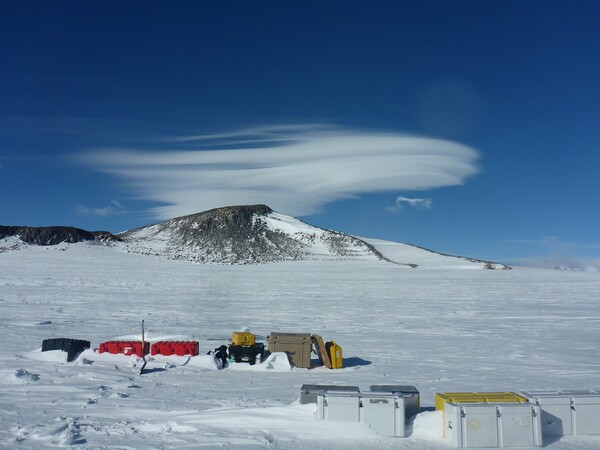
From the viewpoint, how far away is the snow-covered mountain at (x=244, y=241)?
7656cm

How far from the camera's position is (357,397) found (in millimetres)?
7285

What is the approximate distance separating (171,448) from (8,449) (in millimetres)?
1883

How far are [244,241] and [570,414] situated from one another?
8612 cm

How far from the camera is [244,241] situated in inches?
3632

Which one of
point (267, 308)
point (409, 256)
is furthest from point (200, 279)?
point (409, 256)

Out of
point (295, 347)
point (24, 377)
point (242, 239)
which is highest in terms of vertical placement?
point (242, 239)

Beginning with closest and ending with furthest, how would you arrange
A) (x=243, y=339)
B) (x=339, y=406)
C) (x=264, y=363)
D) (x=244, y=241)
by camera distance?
(x=339, y=406), (x=264, y=363), (x=243, y=339), (x=244, y=241)

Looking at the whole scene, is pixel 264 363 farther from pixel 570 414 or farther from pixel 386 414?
pixel 570 414

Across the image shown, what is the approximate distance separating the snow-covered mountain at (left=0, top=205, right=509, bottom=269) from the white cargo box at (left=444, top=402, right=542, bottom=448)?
5977cm

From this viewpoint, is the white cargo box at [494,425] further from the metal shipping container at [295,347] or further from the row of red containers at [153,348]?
the row of red containers at [153,348]

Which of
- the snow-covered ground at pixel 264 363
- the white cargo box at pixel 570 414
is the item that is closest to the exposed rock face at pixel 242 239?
the snow-covered ground at pixel 264 363

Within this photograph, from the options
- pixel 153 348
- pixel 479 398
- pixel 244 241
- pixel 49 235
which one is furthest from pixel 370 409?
pixel 244 241

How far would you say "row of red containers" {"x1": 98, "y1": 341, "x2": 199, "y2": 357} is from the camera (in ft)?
39.9

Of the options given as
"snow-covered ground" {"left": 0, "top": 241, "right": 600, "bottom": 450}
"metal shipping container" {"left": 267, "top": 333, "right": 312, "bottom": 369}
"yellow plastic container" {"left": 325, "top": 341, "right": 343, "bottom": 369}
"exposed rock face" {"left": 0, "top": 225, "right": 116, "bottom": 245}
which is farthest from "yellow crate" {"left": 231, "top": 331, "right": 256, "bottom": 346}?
"exposed rock face" {"left": 0, "top": 225, "right": 116, "bottom": 245}
